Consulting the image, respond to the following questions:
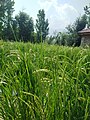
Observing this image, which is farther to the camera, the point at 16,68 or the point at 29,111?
the point at 16,68

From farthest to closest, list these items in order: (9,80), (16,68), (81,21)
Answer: (81,21)
(16,68)
(9,80)

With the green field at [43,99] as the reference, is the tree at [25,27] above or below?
below

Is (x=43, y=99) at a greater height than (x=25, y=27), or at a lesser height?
greater

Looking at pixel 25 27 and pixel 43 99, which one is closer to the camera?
pixel 43 99

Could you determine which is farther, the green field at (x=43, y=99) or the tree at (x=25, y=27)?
the tree at (x=25, y=27)

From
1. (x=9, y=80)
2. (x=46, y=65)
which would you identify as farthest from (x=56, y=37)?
(x=9, y=80)

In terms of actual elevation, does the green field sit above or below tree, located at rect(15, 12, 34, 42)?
above

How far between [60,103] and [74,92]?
0.57 ft

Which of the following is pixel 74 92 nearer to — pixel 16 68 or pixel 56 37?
pixel 16 68

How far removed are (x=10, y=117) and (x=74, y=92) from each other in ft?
1.15

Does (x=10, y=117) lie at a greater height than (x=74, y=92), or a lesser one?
lesser

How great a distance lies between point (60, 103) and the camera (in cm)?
135

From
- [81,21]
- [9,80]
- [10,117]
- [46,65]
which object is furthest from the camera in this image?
[81,21]

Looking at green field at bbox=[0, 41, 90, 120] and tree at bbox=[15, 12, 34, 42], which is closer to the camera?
green field at bbox=[0, 41, 90, 120]
